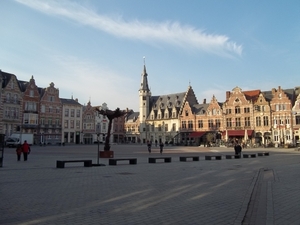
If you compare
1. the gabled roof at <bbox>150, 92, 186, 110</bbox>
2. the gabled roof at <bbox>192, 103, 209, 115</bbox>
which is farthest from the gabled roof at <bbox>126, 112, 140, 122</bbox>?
the gabled roof at <bbox>192, 103, 209, 115</bbox>

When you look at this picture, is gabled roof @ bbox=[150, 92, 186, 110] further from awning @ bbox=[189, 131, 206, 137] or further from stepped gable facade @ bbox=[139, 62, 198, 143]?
awning @ bbox=[189, 131, 206, 137]

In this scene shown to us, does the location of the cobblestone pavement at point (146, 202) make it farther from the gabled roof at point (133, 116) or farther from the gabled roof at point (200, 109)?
the gabled roof at point (133, 116)

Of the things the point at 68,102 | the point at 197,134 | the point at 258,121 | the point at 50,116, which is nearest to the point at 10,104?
the point at 50,116

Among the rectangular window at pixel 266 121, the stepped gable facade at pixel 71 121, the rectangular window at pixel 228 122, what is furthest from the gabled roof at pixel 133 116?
the rectangular window at pixel 266 121

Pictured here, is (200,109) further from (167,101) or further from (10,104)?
(10,104)

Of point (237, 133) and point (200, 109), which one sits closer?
point (237, 133)

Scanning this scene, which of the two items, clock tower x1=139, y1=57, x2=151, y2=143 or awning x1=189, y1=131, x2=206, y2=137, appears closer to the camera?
awning x1=189, y1=131, x2=206, y2=137

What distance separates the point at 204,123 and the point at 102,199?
235 ft

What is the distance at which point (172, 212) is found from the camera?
7625mm

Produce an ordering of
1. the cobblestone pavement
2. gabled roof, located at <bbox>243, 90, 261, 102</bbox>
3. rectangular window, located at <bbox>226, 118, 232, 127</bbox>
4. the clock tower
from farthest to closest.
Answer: the clock tower < rectangular window, located at <bbox>226, 118, 232, 127</bbox> < gabled roof, located at <bbox>243, 90, 261, 102</bbox> < the cobblestone pavement

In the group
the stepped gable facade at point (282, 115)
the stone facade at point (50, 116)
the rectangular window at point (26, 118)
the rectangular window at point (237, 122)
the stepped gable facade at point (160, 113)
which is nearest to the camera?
the stepped gable facade at point (282, 115)

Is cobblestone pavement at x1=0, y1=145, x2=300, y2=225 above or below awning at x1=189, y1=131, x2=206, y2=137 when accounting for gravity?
below

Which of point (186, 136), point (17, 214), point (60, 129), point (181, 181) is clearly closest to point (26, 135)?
point (60, 129)

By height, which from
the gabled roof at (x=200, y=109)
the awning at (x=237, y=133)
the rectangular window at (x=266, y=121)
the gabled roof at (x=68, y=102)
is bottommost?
the awning at (x=237, y=133)
